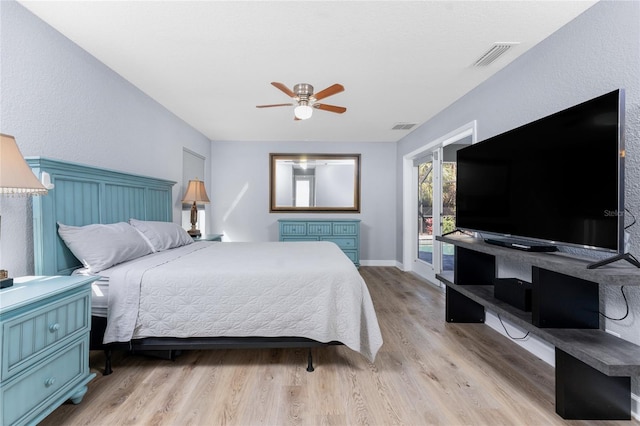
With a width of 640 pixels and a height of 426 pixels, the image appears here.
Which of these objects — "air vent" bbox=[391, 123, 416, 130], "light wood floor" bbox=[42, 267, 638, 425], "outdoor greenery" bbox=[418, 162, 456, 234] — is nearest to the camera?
"light wood floor" bbox=[42, 267, 638, 425]

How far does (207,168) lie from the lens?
17.3ft

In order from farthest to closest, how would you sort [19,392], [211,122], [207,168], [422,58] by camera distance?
[207,168] < [211,122] < [422,58] < [19,392]

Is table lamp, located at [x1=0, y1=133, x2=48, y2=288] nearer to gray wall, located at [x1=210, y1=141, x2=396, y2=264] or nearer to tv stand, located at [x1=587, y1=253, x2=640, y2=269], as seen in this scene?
tv stand, located at [x1=587, y1=253, x2=640, y2=269]

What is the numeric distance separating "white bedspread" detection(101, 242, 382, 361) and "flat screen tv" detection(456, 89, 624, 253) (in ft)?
4.11

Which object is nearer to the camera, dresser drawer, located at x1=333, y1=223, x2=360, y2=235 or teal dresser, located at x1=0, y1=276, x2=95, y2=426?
teal dresser, located at x1=0, y1=276, x2=95, y2=426

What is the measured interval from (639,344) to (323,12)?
2647 millimetres

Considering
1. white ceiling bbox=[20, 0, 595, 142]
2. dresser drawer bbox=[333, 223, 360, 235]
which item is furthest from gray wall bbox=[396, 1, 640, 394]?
dresser drawer bbox=[333, 223, 360, 235]

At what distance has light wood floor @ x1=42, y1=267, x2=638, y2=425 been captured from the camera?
158 centimetres

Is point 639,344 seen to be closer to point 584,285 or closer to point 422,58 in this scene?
point 584,285

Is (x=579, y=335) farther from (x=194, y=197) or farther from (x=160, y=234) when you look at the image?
(x=194, y=197)

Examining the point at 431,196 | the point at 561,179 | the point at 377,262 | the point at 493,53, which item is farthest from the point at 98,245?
the point at 377,262

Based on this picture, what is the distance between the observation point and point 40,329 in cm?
138

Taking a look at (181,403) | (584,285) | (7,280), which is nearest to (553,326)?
(584,285)

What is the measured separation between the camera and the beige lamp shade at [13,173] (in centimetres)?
136
